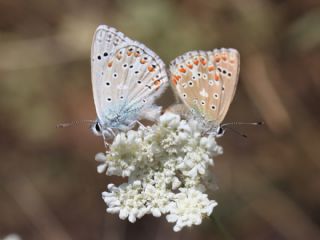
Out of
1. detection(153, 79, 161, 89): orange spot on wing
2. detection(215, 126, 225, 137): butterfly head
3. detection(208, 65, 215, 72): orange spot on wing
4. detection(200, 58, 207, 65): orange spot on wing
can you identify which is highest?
detection(200, 58, 207, 65): orange spot on wing

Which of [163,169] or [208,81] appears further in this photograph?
[208,81]

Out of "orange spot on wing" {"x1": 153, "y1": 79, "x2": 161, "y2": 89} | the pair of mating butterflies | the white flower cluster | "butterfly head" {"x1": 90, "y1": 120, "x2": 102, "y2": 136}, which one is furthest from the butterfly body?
"butterfly head" {"x1": 90, "y1": 120, "x2": 102, "y2": 136}

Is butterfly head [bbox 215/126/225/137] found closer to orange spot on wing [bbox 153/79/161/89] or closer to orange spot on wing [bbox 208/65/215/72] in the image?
orange spot on wing [bbox 208/65/215/72]

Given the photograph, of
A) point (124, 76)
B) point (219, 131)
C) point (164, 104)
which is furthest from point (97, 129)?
point (164, 104)

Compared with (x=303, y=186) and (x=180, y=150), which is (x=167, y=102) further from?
(x=180, y=150)

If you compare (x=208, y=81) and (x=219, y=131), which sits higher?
(x=208, y=81)

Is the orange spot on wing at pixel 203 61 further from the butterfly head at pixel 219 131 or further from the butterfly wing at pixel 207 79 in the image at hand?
the butterfly head at pixel 219 131

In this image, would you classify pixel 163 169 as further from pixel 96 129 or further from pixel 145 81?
pixel 145 81

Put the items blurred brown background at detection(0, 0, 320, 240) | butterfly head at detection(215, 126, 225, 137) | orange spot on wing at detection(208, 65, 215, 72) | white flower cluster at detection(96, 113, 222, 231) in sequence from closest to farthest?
white flower cluster at detection(96, 113, 222, 231)
butterfly head at detection(215, 126, 225, 137)
orange spot on wing at detection(208, 65, 215, 72)
blurred brown background at detection(0, 0, 320, 240)
